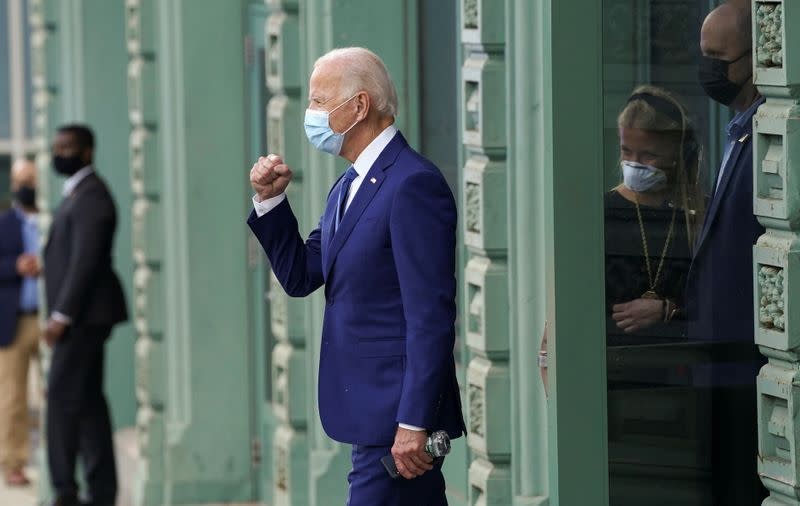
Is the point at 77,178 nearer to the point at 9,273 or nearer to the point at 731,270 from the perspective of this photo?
the point at 9,273

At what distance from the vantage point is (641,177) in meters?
4.43

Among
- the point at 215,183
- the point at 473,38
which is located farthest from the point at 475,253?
the point at 215,183

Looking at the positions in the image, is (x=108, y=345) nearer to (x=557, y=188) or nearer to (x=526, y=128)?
(x=526, y=128)

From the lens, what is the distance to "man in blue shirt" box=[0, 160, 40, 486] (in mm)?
12453

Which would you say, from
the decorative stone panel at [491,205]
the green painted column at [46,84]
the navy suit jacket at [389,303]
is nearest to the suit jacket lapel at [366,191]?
the navy suit jacket at [389,303]

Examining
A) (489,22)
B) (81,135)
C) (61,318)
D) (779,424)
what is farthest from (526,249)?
(81,135)

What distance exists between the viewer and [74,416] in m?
9.75

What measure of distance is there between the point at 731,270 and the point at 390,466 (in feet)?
3.07

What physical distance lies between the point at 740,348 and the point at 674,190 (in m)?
0.41

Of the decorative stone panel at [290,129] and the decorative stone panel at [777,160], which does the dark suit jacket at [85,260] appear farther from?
the decorative stone panel at [777,160]

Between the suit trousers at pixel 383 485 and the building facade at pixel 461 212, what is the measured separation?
0.95 ft

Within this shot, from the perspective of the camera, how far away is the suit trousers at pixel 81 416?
9.70 meters

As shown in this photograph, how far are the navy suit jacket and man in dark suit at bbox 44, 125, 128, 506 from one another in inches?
193

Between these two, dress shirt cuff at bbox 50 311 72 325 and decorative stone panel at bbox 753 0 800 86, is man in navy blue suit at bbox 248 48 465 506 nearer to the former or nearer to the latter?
decorative stone panel at bbox 753 0 800 86
